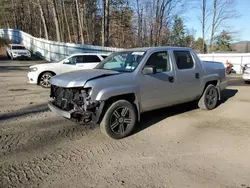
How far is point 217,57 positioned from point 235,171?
19840 mm

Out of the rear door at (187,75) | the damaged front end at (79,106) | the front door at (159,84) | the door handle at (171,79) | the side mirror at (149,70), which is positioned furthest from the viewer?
the rear door at (187,75)

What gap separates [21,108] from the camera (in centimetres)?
683

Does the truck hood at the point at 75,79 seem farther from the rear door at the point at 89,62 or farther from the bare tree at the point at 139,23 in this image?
the bare tree at the point at 139,23

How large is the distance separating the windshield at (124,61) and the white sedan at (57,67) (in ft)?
17.9

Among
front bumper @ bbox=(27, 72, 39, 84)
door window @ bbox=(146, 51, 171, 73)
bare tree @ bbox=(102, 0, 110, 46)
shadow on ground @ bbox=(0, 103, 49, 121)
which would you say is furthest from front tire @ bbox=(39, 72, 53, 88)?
bare tree @ bbox=(102, 0, 110, 46)

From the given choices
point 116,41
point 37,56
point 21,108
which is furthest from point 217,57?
point 116,41

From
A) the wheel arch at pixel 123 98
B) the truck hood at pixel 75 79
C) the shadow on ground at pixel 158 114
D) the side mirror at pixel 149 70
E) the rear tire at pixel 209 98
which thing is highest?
the side mirror at pixel 149 70

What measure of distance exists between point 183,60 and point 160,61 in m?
0.82

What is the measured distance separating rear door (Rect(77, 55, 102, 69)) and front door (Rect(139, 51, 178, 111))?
623cm

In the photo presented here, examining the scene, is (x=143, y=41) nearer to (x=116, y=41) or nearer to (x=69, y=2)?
(x=116, y=41)

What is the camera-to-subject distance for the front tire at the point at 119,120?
178 inches

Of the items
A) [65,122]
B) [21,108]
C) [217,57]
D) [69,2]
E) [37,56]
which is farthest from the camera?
[69,2]

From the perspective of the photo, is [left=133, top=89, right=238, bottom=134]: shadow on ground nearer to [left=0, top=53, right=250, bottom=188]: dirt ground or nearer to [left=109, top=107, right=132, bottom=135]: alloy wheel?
[left=0, top=53, right=250, bottom=188]: dirt ground

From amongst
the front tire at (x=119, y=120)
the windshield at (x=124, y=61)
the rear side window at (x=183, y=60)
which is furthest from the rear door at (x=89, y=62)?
the front tire at (x=119, y=120)
